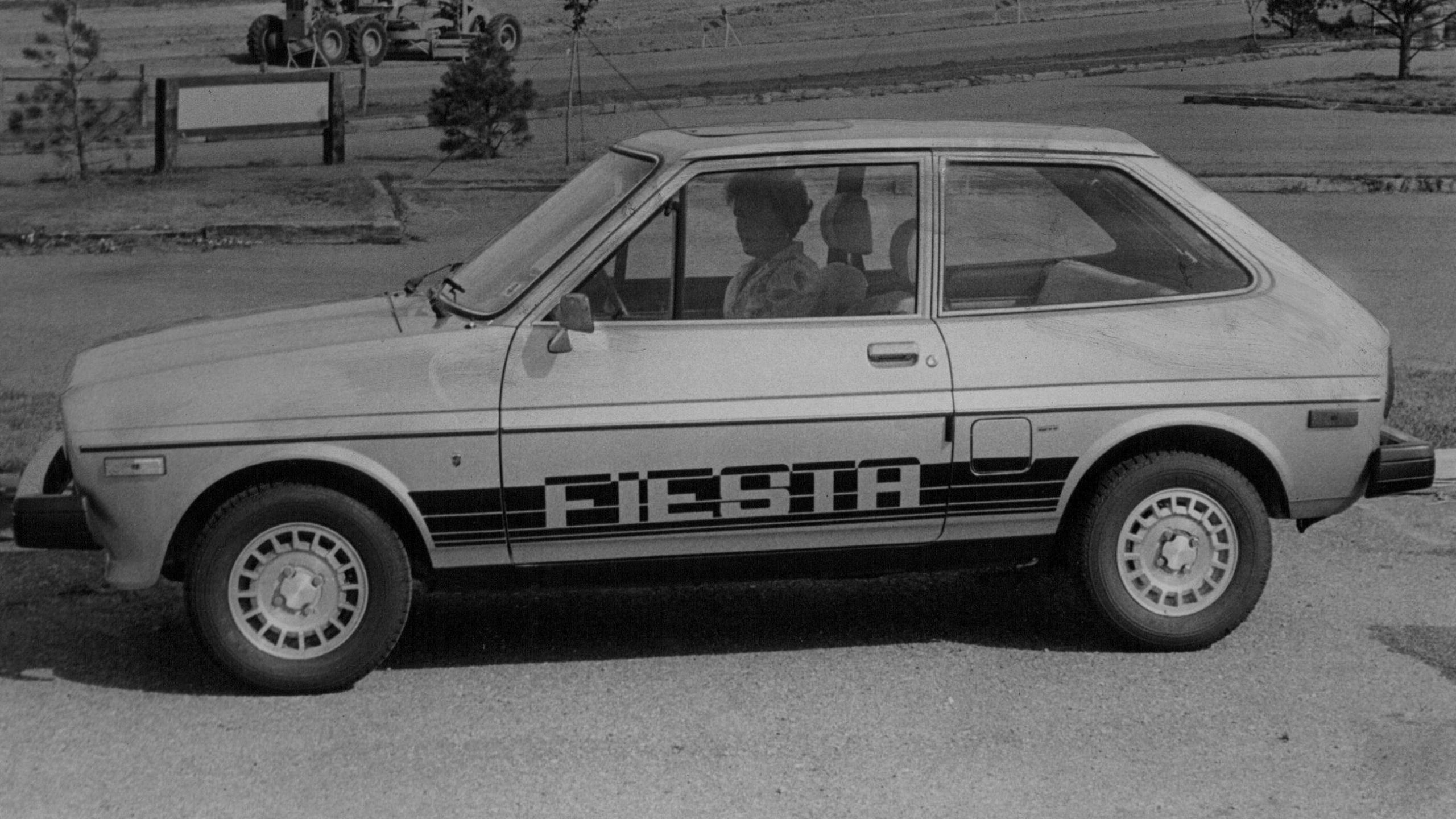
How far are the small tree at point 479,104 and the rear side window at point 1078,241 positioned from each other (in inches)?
533

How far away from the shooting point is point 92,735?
211 inches

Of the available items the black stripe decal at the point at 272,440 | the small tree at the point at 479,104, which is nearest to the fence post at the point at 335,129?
the small tree at the point at 479,104

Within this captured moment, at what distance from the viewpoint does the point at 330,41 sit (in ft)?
103

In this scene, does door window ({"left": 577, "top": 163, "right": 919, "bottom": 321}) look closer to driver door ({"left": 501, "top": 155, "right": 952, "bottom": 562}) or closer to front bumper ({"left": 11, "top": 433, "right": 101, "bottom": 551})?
driver door ({"left": 501, "top": 155, "right": 952, "bottom": 562})

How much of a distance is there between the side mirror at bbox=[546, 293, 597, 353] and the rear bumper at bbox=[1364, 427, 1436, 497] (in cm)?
248

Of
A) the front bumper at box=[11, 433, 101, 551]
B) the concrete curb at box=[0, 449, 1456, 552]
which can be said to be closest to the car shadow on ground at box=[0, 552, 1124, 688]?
the concrete curb at box=[0, 449, 1456, 552]

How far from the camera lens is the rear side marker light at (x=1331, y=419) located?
236 inches

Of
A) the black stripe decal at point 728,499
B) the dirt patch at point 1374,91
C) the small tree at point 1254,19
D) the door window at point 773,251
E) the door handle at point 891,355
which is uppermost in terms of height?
the small tree at point 1254,19

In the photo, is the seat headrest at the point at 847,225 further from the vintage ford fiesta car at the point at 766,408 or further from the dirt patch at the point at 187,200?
the dirt patch at the point at 187,200

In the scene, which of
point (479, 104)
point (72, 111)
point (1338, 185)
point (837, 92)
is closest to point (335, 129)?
point (479, 104)

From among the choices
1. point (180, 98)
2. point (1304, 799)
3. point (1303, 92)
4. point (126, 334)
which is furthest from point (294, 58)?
point (1304, 799)

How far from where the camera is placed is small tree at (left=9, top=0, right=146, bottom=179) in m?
18.0

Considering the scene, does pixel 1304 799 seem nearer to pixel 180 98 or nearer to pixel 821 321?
pixel 821 321

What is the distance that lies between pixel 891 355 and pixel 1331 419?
139cm
